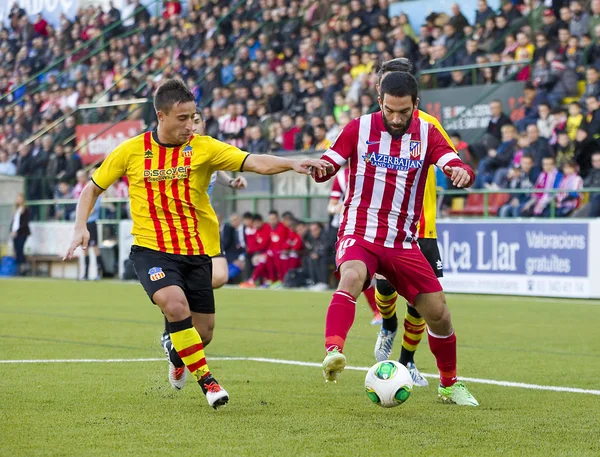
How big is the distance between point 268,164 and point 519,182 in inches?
457

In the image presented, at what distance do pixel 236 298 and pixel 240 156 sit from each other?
1051 centimetres

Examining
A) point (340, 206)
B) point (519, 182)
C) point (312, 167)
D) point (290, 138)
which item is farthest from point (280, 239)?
point (312, 167)

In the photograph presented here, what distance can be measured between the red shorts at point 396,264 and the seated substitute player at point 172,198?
0.73 metres

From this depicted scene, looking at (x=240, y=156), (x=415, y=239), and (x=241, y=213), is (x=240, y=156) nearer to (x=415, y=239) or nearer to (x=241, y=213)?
(x=415, y=239)

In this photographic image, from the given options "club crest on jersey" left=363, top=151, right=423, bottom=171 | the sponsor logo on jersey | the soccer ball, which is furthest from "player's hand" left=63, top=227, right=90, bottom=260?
the soccer ball

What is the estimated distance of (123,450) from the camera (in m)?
5.02

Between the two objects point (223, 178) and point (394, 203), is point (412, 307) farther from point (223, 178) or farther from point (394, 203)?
point (223, 178)

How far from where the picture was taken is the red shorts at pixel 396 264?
6.47 meters

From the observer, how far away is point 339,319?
6160 mm

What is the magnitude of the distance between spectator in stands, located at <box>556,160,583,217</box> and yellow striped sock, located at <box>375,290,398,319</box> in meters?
9.20

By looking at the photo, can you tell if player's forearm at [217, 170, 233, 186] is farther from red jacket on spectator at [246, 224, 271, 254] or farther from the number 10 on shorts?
red jacket on spectator at [246, 224, 271, 254]

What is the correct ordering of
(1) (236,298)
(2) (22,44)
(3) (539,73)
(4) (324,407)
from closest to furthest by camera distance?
1. (4) (324,407)
2. (1) (236,298)
3. (3) (539,73)
4. (2) (22,44)

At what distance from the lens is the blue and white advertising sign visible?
1595cm

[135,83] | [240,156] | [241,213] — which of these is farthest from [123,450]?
[135,83]
